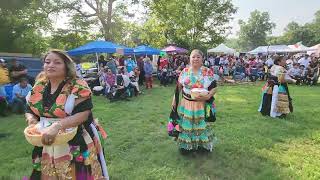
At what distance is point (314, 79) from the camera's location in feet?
69.8

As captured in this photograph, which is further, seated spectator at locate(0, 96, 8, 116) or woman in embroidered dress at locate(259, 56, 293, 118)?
seated spectator at locate(0, 96, 8, 116)

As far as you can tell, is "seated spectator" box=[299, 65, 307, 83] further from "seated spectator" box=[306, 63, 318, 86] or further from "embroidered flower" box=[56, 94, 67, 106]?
"embroidered flower" box=[56, 94, 67, 106]

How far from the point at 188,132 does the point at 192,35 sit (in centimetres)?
3819

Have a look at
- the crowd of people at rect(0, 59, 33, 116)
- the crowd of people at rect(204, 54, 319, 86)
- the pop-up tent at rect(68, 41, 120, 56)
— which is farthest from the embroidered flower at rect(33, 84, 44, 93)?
the pop-up tent at rect(68, 41, 120, 56)

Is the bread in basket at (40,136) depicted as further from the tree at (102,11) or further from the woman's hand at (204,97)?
the tree at (102,11)

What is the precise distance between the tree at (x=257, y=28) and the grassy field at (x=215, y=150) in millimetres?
97286

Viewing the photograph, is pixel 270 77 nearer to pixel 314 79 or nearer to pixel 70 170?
pixel 70 170

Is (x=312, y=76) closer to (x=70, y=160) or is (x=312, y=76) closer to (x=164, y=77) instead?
(x=164, y=77)

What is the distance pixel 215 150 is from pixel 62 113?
13.3ft

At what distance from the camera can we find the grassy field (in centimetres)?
568

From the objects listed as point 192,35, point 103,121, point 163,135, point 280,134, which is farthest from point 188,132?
point 192,35

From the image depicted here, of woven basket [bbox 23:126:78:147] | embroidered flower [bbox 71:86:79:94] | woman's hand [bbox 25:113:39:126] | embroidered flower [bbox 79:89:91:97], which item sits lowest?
woven basket [bbox 23:126:78:147]

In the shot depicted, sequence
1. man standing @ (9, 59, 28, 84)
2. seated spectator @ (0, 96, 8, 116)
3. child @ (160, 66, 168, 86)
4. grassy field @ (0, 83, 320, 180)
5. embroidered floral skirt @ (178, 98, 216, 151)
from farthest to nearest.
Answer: child @ (160, 66, 168, 86) < man standing @ (9, 59, 28, 84) < seated spectator @ (0, 96, 8, 116) < embroidered floral skirt @ (178, 98, 216, 151) < grassy field @ (0, 83, 320, 180)

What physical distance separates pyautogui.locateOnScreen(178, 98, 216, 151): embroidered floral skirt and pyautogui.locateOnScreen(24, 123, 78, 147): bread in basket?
3.24m
